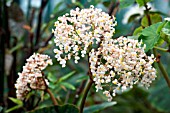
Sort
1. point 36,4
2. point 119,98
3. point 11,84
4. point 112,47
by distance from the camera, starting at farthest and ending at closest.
Result: point 119,98 < point 36,4 < point 11,84 < point 112,47

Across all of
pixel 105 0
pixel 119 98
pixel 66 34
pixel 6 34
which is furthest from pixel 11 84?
pixel 119 98

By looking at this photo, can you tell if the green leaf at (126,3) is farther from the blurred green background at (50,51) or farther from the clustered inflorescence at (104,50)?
the clustered inflorescence at (104,50)

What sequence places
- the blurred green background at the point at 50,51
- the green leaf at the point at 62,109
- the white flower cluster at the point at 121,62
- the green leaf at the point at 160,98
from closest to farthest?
the white flower cluster at the point at 121,62, the green leaf at the point at 62,109, the blurred green background at the point at 50,51, the green leaf at the point at 160,98

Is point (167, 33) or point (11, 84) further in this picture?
point (11, 84)

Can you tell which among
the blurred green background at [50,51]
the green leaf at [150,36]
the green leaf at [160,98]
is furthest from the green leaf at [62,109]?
the green leaf at [160,98]

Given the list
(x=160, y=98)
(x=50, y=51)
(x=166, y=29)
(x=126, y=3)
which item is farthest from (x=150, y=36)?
(x=160, y=98)

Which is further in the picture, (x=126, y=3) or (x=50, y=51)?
(x=50, y=51)

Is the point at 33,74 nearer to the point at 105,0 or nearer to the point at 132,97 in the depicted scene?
the point at 105,0

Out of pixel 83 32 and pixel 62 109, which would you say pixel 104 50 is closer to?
pixel 83 32
